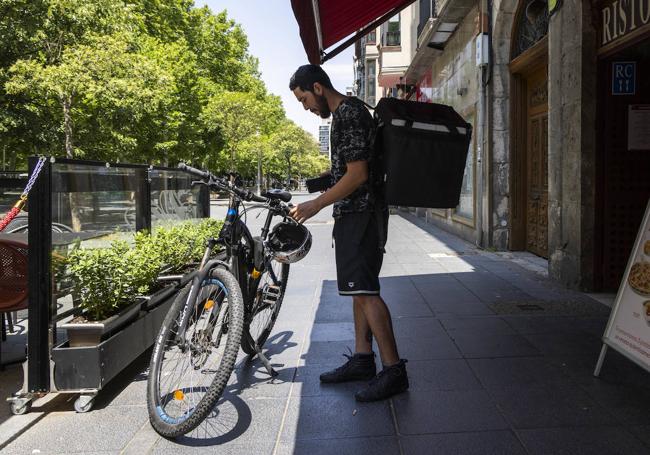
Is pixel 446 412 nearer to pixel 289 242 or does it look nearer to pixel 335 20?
pixel 289 242

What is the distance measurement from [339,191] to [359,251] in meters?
0.40

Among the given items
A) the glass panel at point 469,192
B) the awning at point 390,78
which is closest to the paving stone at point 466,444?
the glass panel at point 469,192

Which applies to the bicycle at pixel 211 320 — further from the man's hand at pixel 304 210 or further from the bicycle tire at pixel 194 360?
the man's hand at pixel 304 210

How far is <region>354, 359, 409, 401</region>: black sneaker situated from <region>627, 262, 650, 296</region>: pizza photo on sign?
58.6 inches

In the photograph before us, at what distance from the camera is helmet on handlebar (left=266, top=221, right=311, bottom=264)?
397 cm

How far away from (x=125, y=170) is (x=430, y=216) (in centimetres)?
1539

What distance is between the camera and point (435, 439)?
10.3 ft

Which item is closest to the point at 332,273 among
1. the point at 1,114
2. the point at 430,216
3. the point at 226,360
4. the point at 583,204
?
the point at 583,204

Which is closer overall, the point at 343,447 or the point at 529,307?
the point at 343,447

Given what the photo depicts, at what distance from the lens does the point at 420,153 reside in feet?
11.4

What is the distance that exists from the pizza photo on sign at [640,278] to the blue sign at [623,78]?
3671 mm

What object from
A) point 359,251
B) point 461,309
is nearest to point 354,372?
point 359,251

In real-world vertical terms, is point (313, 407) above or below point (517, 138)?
below

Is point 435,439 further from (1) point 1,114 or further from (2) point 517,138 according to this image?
(1) point 1,114
